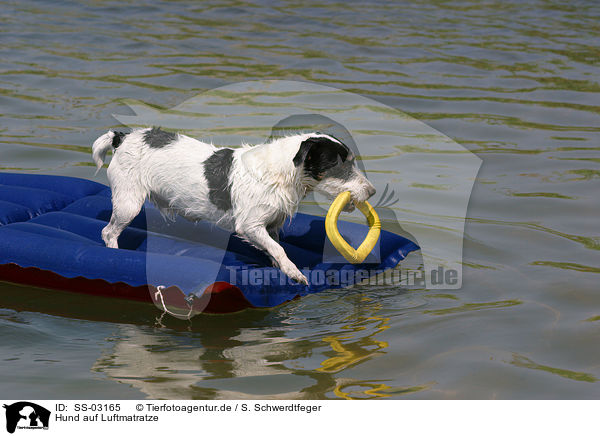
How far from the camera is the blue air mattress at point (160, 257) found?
5.28m

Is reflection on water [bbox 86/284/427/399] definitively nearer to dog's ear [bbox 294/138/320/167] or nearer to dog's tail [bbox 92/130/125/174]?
dog's ear [bbox 294/138/320/167]

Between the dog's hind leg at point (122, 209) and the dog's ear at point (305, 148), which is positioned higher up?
the dog's ear at point (305, 148)

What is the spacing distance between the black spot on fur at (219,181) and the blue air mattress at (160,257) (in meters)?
0.40

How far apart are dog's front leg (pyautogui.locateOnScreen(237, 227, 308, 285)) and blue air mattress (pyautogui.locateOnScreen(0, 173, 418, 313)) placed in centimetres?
7

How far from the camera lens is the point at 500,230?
7.28 metres

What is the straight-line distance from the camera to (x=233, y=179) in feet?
18.6
